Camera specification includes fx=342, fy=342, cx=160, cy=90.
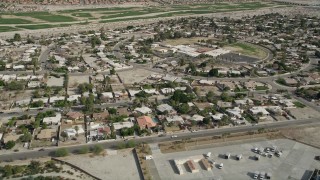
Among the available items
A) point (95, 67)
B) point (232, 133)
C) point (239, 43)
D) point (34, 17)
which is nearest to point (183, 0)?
point (34, 17)

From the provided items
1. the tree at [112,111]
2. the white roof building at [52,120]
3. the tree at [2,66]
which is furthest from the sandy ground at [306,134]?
the tree at [2,66]

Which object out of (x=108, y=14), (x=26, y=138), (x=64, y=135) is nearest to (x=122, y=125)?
(x=64, y=135)

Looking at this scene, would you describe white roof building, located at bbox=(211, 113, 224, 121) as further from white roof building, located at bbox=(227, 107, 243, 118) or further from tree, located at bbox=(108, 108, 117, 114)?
tree, located at bbox=(108, 108, 117, 114)

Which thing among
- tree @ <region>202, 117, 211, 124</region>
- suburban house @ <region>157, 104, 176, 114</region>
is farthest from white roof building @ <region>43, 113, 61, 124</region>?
tree @ <region>202, 117, 211, 124</region>

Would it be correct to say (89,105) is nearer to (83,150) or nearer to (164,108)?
(164,108)

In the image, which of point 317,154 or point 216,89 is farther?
point 216,89

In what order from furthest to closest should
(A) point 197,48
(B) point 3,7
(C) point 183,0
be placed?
(C) point 183,0 < (B) point 3,7 < (A) point 197,48

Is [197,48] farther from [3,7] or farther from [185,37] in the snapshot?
[3,7]
